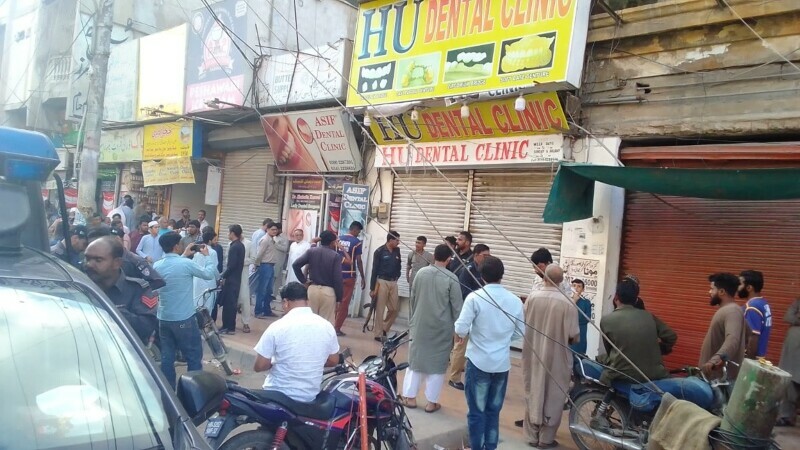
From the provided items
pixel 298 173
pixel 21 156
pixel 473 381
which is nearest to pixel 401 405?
pixel 473 381

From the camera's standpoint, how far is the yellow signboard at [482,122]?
27.1 ft

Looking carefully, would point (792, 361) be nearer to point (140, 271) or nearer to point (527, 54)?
point (527, 54)

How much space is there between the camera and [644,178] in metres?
6.30

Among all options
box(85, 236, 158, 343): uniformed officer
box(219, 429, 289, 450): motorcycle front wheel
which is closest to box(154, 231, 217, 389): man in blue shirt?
box(85, 236, 158, 343): uniformed officer

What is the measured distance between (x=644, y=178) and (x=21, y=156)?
5.58 meters

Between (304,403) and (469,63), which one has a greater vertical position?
(469,63)

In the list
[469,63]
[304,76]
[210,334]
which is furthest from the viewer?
[304,76]

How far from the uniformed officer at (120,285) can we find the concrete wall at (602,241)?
5.50 meters

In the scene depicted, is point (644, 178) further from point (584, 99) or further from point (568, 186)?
point (584, 99)

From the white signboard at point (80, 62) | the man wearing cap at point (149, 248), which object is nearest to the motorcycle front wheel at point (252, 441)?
the man wearing cap at point (149, 248)

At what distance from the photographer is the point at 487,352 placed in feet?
15.9

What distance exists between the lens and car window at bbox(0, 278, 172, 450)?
202 cm

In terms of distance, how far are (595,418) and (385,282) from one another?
4.64 m

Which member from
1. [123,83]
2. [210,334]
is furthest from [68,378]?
[123,83]
